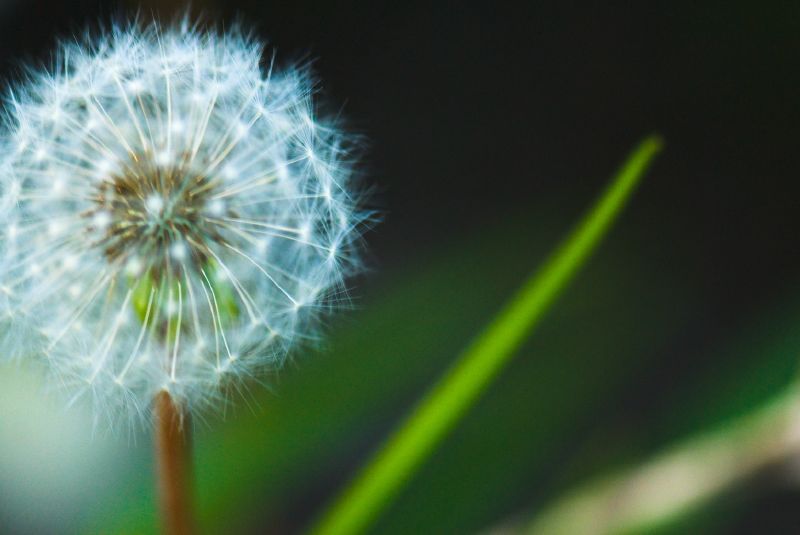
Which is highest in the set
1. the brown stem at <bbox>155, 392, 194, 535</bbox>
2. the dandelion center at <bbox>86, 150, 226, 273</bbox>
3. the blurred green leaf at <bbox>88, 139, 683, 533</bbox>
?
the blurred green leaf at <bbox>88, 139, 683, 533</bbox>

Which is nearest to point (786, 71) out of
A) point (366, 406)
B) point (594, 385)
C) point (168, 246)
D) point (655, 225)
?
point (655, 225)

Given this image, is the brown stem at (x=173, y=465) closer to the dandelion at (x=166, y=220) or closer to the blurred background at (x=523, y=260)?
the dandelion at (x=166, y=220)

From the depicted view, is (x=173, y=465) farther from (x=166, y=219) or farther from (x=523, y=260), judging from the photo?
(x=523, y=260)

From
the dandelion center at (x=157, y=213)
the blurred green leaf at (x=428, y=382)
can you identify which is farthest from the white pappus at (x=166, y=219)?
the blurred green leaf at (x=428, y=382)

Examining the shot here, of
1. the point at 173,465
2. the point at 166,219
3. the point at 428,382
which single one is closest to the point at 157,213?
the point at 166,219

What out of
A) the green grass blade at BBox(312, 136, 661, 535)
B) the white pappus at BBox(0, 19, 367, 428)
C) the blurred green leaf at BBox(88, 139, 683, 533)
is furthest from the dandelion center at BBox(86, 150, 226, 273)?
the blurred green leaf at BBox(88, 139, 683, 533)

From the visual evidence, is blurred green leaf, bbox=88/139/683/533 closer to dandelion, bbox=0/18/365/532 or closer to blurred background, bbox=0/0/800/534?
blurred background, bbox=0/0/800/534
